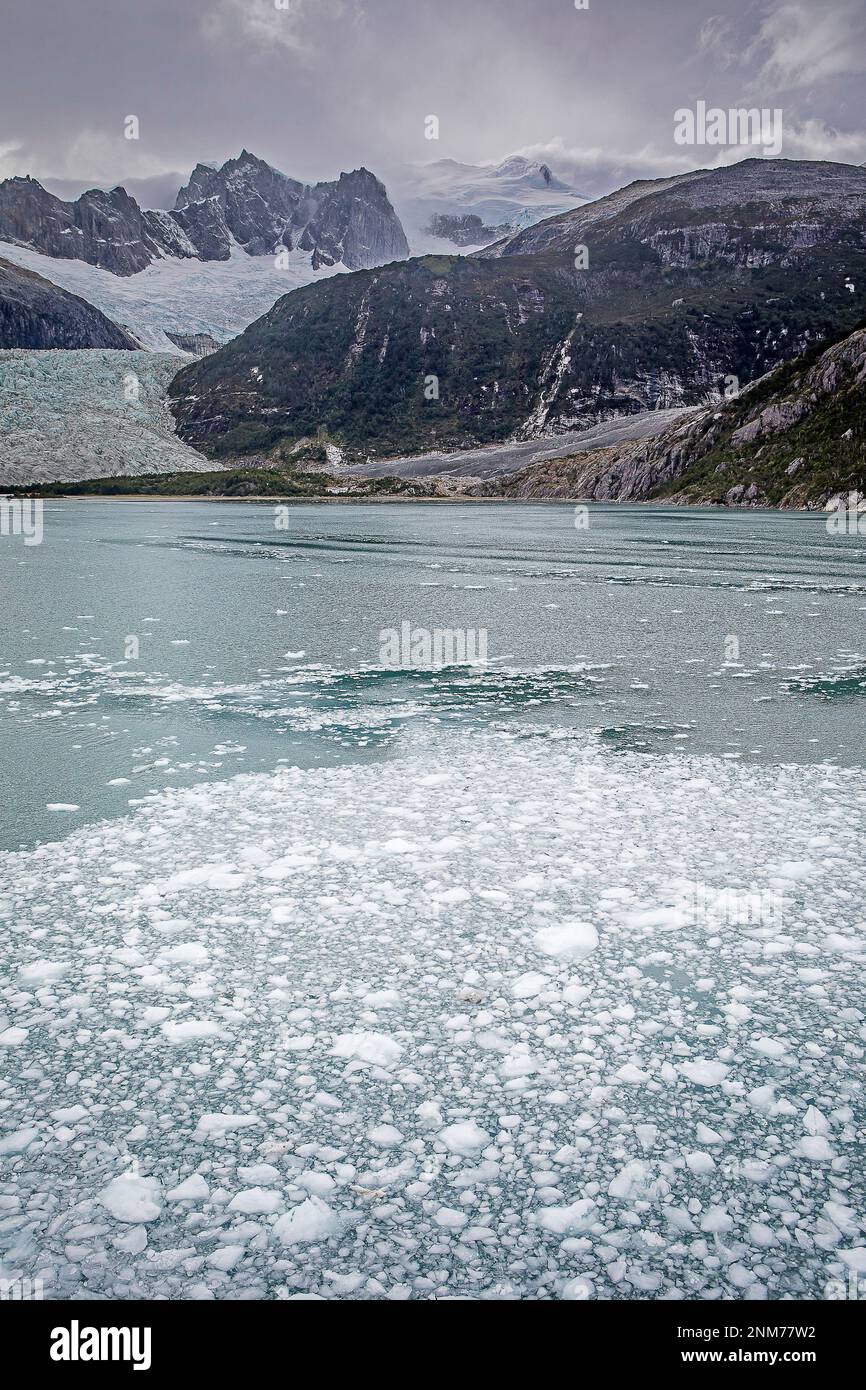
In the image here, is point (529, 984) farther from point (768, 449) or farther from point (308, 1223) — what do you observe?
point (768, 449)

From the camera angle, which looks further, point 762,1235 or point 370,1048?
point 370,1048

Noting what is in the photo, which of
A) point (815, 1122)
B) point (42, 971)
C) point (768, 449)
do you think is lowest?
point (815, 1122)

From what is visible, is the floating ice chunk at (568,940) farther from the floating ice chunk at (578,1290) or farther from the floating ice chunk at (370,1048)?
the floating ice chunk at (578,1290)

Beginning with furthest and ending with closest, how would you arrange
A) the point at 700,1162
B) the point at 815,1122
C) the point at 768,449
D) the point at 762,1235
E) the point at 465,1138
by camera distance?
1. the point at 768,449
2. the point at 815,1122
3. the point at 465,1138
4. the point at 700,1162
5. the point at 762,1235

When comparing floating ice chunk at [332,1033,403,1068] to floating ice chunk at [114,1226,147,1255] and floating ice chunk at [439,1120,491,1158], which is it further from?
floating ice chunk at [114,1226,147,1255]

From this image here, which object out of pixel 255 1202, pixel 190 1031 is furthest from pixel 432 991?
pixel 255 1202

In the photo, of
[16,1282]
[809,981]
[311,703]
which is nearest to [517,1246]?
[16,1282]
